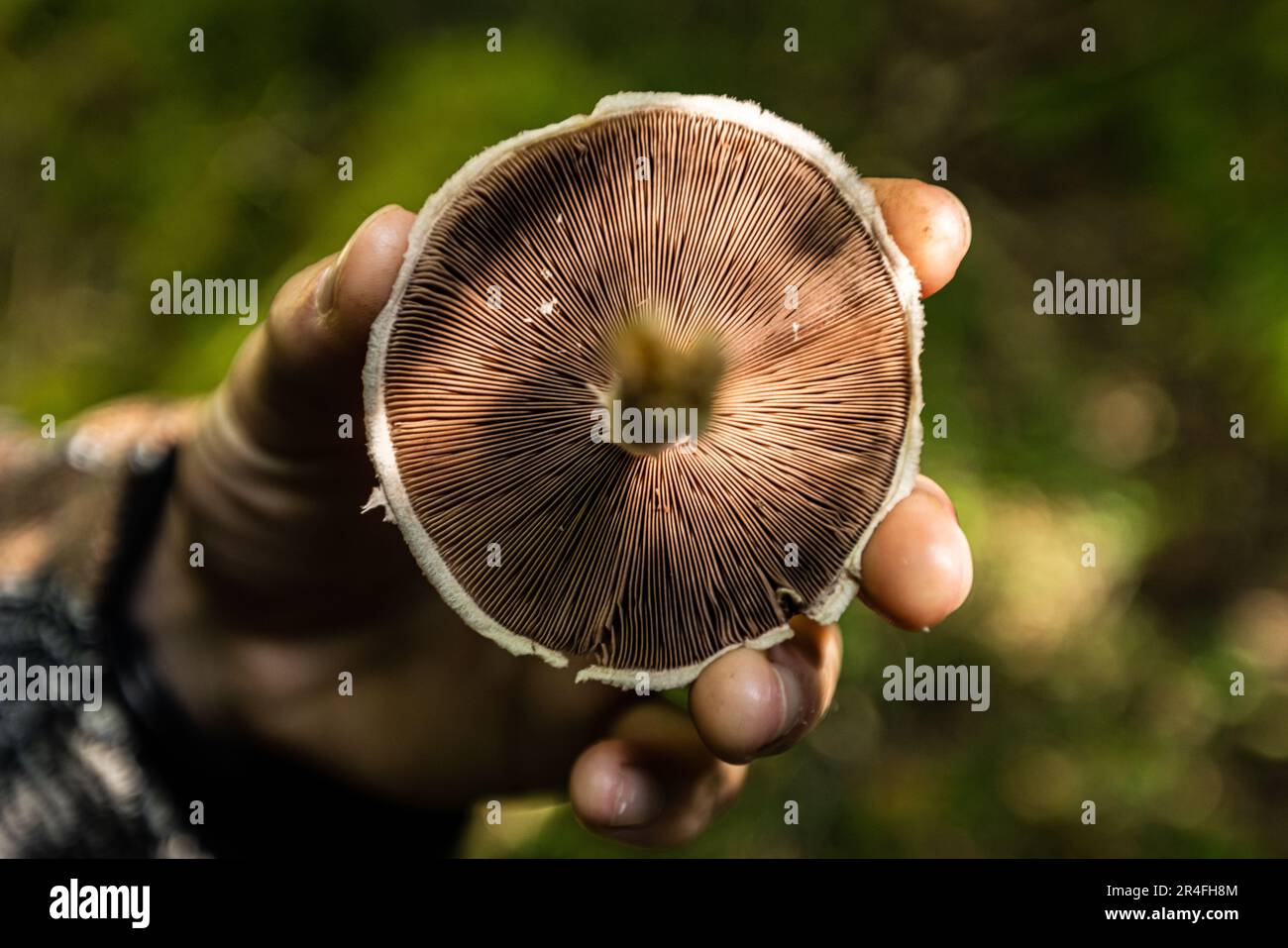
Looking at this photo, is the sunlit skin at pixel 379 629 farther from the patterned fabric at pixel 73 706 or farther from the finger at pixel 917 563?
the patterned fabric at pixel 73 706

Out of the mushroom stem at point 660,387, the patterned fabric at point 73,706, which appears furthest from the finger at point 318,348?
the patterned fabric at point 73,706

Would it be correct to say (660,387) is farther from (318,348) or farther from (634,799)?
(634,799)

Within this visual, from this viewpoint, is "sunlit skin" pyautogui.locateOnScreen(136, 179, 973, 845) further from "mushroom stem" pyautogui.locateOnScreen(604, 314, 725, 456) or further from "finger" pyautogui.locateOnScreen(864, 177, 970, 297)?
"mushroom stem" pyautogui.locateOnScreen(604, 314, 725, 456)

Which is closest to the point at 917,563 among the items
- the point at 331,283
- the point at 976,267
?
the point at 331,283

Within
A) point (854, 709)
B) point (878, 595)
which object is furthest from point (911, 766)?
point (878, 595)

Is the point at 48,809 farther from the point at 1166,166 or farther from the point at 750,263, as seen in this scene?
the point at 1166,166
